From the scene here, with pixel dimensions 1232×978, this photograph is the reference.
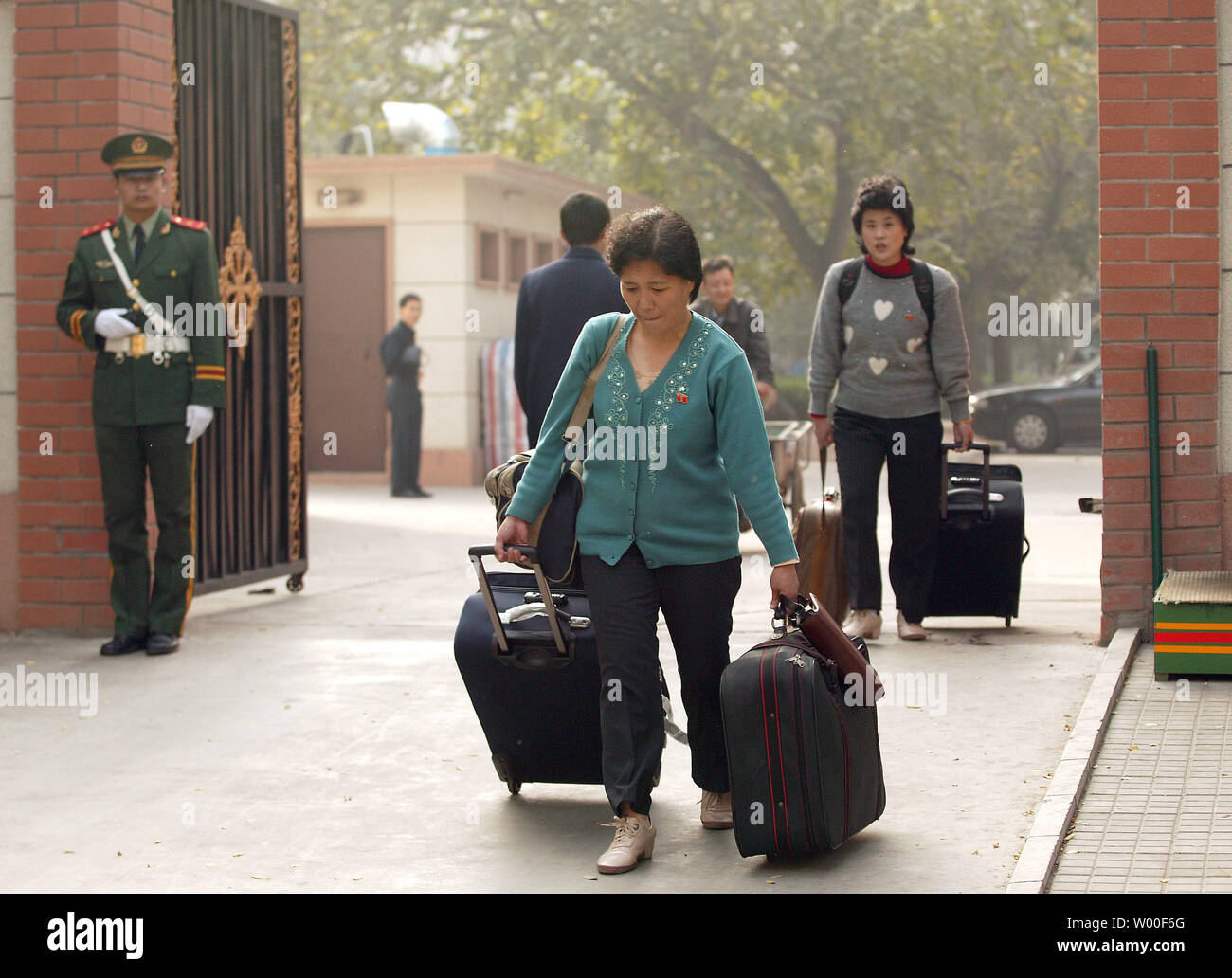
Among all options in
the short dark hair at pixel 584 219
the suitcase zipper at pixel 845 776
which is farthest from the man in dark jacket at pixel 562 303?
the suitcase zipper at pixel 845 776

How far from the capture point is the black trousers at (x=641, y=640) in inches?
194

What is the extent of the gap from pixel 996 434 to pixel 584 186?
266 inches

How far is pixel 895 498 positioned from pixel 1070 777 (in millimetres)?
2930

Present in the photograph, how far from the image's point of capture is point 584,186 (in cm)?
2456

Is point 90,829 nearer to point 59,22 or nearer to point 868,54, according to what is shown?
point 59,22

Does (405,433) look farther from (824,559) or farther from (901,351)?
(901,351)

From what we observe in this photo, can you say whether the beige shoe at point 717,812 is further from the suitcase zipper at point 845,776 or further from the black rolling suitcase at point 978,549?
the black rolling suitcase at point 978,549

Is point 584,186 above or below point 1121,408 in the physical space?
above

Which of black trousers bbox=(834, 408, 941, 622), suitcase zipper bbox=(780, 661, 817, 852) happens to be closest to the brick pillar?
black trousers bbox=(834, 408, 941, 622)

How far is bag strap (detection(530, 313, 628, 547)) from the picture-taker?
4.98 meters

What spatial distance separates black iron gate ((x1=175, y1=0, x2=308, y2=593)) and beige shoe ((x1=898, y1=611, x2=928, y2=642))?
3.56 metres

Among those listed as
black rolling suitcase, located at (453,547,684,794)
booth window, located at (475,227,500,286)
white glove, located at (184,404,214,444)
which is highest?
booth window, located at (475,227,500,286)

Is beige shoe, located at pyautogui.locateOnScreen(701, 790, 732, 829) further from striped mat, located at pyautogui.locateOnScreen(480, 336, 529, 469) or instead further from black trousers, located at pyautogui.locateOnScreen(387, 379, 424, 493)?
striped mat, located at pyautogui.locateOnScreen(480, 336, 529, 469)
